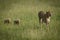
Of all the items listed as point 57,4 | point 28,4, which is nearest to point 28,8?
point 28,4

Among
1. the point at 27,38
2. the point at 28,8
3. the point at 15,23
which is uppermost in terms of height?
the point at 28,8

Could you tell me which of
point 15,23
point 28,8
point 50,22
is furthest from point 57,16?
point 15,23

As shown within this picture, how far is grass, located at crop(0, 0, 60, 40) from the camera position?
2.26m

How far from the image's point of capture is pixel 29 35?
227 cm

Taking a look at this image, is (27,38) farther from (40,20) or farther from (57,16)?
(57,16)

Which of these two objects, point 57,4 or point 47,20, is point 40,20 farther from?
point 57,4

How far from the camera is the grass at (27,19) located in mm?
2264

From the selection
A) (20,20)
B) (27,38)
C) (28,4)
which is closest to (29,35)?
(27,38)

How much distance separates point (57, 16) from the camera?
2314 millimetres

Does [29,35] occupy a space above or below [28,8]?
below

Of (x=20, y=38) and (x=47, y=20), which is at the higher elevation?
(x=47, y=20)

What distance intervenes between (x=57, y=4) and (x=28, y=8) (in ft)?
1.20

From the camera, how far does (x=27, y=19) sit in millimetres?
2316

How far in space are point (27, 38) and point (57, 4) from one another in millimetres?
569
